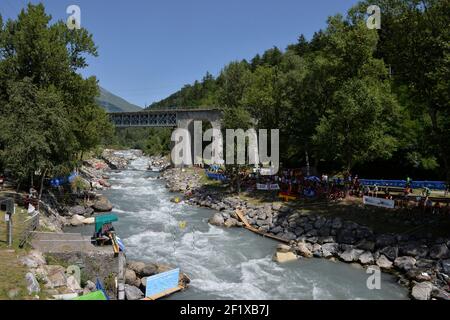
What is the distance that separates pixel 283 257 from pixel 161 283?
32.1ft

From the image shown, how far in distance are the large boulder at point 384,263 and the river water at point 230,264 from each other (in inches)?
55.7

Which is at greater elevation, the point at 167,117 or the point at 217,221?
the point at 167,117

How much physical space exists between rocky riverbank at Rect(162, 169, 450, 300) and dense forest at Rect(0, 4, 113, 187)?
1597cm

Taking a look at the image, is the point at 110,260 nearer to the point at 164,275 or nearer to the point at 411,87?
the point at 164,275

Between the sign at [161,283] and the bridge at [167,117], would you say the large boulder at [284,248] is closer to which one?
the sign at [161,283]

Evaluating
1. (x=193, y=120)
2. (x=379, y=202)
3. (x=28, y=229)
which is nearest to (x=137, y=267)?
(x=28, y=229)

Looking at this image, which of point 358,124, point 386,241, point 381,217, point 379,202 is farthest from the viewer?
point 358,124

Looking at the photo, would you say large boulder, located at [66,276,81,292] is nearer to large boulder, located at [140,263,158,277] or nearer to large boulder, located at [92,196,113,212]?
large boulder, located at [140,263,158,277]

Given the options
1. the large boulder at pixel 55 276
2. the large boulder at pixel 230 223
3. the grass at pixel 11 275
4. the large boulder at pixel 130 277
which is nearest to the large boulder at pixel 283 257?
the large boulder at pixel 230 223

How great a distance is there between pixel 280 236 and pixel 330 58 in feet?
57.5

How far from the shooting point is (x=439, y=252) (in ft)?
81.3

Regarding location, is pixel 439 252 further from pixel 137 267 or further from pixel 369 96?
pixel 137 267

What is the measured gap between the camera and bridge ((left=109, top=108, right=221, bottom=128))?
83875 mm
